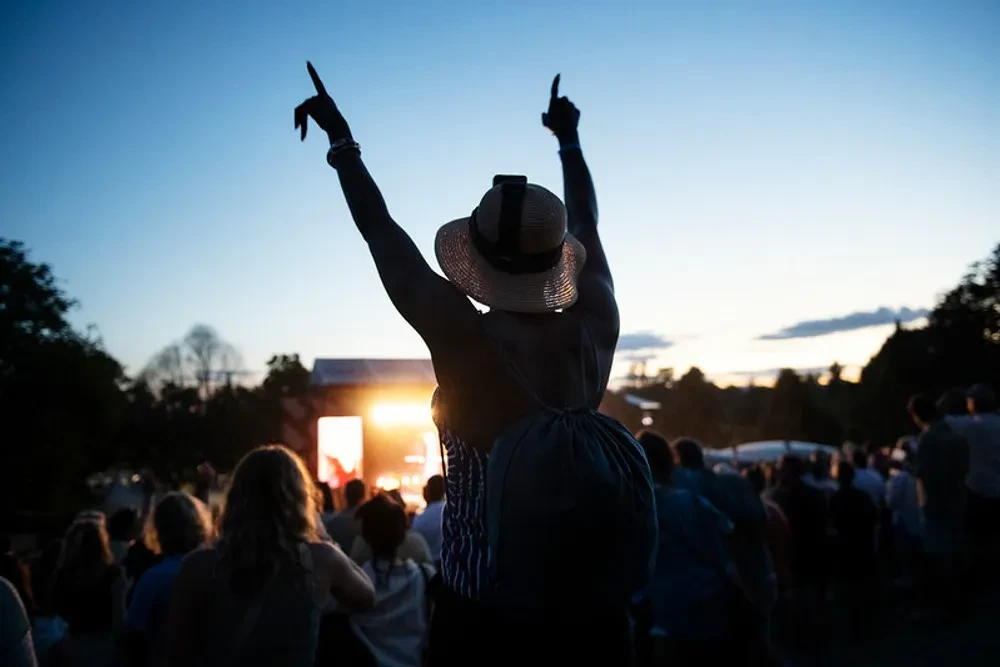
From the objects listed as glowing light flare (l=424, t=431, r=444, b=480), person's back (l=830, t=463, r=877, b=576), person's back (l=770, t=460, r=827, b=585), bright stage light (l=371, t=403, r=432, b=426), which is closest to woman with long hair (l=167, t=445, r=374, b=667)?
person's back (l=770, t=460, r=827, b=585)

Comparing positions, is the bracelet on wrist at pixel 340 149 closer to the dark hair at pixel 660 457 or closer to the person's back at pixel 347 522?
the dark hair at pixel 660 457

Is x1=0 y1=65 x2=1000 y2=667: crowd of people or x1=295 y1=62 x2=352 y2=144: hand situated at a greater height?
x1=295 y1=62 x2=352 y2=144: hand

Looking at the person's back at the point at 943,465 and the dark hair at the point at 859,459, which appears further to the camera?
the dark hair at the point at 859,459

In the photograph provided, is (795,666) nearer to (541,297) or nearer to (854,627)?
(854,627)

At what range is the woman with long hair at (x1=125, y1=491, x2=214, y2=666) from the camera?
383 cm

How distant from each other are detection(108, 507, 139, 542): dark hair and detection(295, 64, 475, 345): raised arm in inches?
233

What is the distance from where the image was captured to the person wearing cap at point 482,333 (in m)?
1.60

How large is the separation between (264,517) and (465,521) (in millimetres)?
1361

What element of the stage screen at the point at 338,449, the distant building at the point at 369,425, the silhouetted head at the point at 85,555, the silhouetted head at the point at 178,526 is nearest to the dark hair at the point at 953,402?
the silhouetted head at the point at 178,526

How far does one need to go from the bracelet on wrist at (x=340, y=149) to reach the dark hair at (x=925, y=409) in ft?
21.0

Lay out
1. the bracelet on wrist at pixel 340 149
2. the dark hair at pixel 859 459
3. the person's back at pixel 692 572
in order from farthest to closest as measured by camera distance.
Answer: the dark hair at pixel 859 459 → the person's back at pixel 692 572 → the bracelet on wrist at pixel 340 149

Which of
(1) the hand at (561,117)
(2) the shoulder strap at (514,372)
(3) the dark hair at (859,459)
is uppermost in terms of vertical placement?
(1) the hand at (561,117)

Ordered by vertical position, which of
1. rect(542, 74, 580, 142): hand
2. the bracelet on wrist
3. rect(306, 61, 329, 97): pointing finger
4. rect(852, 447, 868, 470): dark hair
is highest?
rect(542, 74, 580, 142): hand

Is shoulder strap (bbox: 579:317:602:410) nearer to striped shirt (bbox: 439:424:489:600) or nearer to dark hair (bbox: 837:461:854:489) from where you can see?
striped shirt (bbox: 439:424:489:600)
